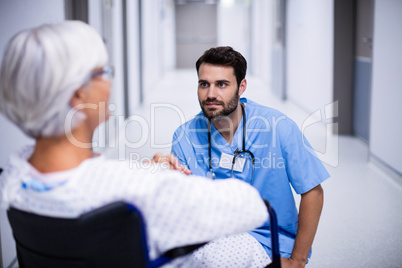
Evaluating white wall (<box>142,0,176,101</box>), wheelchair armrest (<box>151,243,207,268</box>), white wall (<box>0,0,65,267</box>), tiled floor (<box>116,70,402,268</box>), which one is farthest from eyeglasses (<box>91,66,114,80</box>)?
white wall (<box>142,0,176,101</box>)

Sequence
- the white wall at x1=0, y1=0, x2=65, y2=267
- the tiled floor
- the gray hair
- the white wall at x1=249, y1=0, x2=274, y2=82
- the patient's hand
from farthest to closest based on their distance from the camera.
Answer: the white wall at x1=249, y1=0, x2=274, y2=82
the tiled floor
the white wall at x1=0, y1=0, x2=65, y2=267
the patient's hand
the gray hair

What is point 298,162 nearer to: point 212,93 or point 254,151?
point 254,151

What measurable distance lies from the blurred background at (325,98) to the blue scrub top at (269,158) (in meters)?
0.68

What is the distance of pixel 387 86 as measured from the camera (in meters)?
3.37

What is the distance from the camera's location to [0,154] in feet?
6.03

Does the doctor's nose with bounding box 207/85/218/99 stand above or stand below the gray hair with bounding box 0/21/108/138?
below

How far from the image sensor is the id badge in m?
1.51

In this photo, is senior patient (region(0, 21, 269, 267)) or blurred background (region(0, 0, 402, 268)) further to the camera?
blurred background (region(0, 0, 402, 268))

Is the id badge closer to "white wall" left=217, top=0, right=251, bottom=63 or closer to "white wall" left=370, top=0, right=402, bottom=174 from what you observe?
"white wall" left=370, top=0, right=402, bottom=174

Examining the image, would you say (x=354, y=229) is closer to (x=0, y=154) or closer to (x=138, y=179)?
(x=0, y=154)

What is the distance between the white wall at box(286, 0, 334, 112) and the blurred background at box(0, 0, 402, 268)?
14 millimetres

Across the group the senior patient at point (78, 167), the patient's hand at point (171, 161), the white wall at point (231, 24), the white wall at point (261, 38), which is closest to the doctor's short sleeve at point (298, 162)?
the patient's hand at point (171, 161)

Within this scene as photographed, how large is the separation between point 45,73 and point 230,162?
916 millimetres

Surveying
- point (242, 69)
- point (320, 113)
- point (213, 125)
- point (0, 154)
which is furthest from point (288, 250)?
point (320, 113)
